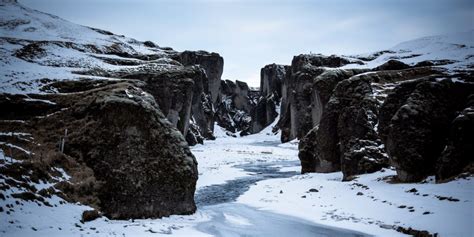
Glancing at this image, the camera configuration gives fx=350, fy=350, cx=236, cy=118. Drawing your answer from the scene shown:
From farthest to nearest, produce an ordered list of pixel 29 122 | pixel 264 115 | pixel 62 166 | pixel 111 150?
pixel 264 115 → pixel 29 122 → pixel 111 150 → pixel 62 166

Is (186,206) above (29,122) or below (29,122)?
below

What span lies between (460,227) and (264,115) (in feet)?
532

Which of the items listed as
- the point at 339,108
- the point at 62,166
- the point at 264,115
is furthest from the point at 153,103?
the point at 264,115

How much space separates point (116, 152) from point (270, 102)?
6209 inches

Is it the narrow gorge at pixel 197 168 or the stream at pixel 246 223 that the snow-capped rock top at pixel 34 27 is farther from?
the stream at pixel 246 223

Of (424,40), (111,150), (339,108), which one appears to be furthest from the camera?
(424,40)

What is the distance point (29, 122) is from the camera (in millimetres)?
21172

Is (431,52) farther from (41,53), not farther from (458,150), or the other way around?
(41,53)

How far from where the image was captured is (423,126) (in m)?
26.5

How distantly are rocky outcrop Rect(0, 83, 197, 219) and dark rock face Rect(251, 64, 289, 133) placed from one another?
15211cm

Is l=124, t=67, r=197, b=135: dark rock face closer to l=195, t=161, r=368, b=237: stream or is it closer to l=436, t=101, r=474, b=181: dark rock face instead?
l=195, t=161, r=368, b=237: stream

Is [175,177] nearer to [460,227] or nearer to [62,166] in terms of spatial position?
[62,166]

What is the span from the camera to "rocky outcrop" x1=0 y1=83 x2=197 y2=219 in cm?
1789

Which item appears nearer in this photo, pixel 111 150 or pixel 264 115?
pixel 111 150
